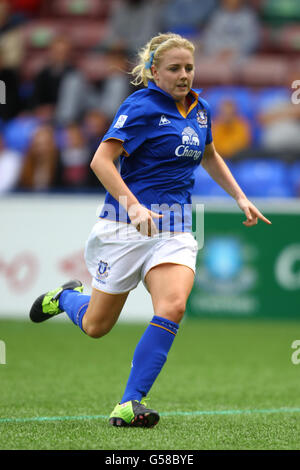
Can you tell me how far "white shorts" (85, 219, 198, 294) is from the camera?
429cm

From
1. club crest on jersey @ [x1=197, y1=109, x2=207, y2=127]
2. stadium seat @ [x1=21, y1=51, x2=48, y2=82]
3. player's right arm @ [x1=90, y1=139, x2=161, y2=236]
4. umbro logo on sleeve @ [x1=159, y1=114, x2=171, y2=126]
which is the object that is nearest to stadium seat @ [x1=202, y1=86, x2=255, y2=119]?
stadium seat @ [x1=21, y1=51, x2=48, y2=82]

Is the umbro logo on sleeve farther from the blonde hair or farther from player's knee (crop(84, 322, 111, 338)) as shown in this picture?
player's knee (crop(84, 322, 111, 338))

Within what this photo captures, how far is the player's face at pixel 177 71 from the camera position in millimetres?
4250

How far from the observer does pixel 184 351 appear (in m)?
7.36

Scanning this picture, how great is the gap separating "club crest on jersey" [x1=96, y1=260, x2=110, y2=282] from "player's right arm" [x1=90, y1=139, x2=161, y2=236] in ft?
1.51

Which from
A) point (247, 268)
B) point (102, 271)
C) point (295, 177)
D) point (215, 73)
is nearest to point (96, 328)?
point (102, 271)

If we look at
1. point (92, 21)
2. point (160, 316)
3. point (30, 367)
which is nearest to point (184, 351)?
point (30, 367)

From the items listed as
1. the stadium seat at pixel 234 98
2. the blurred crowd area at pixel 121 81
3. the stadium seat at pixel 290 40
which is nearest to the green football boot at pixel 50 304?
the blurred crowd area at pixel 121 81

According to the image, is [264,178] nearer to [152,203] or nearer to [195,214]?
[195,214]

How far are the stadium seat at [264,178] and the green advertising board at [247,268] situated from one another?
22.1 inches

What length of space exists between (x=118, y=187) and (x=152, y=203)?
309 mm

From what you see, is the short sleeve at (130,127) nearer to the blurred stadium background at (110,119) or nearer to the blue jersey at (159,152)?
the blue jersey at (159,152)

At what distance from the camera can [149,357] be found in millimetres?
4145

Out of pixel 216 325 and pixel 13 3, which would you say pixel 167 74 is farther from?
pixel 13 3
